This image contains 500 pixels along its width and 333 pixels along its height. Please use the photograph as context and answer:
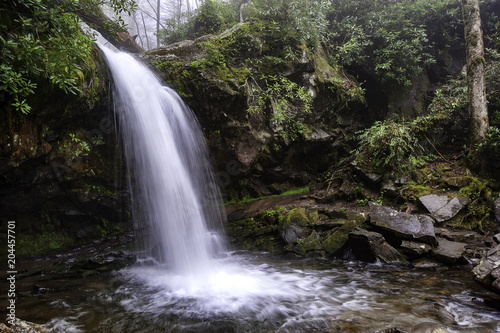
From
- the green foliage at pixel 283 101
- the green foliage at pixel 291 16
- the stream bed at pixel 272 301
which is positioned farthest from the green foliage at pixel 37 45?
the green foliage at pixel 291 16

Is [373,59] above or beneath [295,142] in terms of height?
above

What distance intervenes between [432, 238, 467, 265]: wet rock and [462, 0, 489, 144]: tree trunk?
4.29m

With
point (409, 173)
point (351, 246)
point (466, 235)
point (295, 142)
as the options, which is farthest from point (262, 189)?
point (466, 235)

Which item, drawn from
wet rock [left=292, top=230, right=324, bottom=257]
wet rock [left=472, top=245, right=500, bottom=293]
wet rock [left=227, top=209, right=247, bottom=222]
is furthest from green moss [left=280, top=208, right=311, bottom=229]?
wet rock [left=472, top=245, right=500, bottom=293]

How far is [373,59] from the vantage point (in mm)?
11477

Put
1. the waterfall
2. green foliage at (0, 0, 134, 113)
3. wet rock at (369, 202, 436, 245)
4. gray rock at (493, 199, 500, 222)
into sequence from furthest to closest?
the waterfall < gray rock at (493, 199, 500, 222) < wet rock at (369, 202, 436, 245) < green foliage at (0, 0, 134, 113)

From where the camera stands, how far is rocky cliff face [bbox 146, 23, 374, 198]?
8.47 meters

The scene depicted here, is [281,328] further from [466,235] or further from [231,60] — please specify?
[231,60]

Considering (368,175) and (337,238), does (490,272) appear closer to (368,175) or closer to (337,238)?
(337,238)

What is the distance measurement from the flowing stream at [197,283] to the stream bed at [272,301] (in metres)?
0.02

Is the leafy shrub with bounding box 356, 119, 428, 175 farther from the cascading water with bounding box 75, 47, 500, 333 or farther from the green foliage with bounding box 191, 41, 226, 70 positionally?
the green foliage with bounding box 191, 41, 226, 70

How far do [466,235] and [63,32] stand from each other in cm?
1005

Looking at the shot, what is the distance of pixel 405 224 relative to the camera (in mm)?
6188

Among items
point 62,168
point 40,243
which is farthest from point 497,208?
point 40,243
